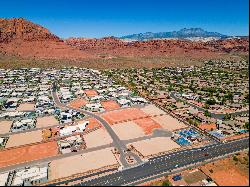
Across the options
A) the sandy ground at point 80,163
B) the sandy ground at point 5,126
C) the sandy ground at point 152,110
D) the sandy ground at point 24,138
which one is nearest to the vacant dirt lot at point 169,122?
the sandy ground at point 152,110

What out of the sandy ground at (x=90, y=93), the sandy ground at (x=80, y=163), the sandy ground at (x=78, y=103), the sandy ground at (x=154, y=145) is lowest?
the sandy ground at (x=80, y=163)

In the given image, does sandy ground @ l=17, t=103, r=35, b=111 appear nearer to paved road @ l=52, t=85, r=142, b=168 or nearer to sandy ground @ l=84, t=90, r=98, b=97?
paved road @ l=52, t=85, r=142, b=168

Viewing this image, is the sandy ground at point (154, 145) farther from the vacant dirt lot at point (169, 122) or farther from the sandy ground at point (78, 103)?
the sandy ground at point (78, 103)

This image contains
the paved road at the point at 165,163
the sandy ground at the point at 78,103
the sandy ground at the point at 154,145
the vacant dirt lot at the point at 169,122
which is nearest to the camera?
the paved road at the point at 165,163

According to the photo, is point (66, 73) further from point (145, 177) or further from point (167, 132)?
point (145, 177)

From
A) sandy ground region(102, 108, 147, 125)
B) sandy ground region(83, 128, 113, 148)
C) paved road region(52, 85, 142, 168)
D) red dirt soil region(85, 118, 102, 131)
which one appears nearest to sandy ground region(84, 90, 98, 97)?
paved road region(52, 85, 142, 168)

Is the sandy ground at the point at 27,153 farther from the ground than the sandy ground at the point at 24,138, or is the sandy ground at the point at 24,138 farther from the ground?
the sandy ground at the point at 24,138

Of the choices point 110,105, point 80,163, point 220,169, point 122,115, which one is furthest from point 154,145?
point 110,105

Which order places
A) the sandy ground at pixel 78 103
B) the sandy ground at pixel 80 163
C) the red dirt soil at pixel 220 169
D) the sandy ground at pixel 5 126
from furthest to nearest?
the sandy ground at pixel 78 103, the sandy ground at pixel 5 126, the sandy ground at pixel 80 163, the red dirt soil at pixel 220 169
